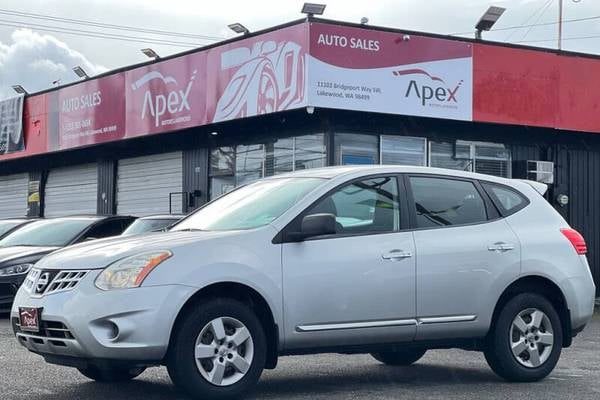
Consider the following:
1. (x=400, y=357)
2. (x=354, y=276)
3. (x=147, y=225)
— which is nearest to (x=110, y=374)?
(x=354, y=276)

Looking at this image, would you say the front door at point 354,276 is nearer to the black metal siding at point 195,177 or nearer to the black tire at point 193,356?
the black tire at point 193,356

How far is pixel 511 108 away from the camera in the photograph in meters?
20.0

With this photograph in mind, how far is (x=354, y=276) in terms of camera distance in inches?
293

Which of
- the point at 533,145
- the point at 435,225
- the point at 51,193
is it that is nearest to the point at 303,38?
the point at 533,145

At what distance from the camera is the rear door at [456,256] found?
25.7 feet

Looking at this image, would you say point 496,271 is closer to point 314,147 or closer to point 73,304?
point 73,304

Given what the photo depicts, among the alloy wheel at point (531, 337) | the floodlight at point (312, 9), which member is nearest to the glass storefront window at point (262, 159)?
the floodlight at point (312, 9)

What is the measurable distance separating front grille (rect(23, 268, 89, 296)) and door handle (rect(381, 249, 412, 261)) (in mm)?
2213

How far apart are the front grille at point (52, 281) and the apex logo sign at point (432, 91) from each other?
40.9 feet

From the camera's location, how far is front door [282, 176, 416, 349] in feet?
23.9

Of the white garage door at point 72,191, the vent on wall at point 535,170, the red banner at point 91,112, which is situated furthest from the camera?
the white garage door at point 72,191

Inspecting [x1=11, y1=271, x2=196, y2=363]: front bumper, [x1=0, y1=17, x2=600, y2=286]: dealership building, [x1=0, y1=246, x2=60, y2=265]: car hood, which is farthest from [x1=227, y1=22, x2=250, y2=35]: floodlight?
[x1=11, y1=271, x2=196, y2=363]: front bumper

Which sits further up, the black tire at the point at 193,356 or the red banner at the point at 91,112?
the red banner at the point at 91,112

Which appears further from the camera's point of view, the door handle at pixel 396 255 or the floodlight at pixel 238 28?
the floodlight at pixel 238 28
